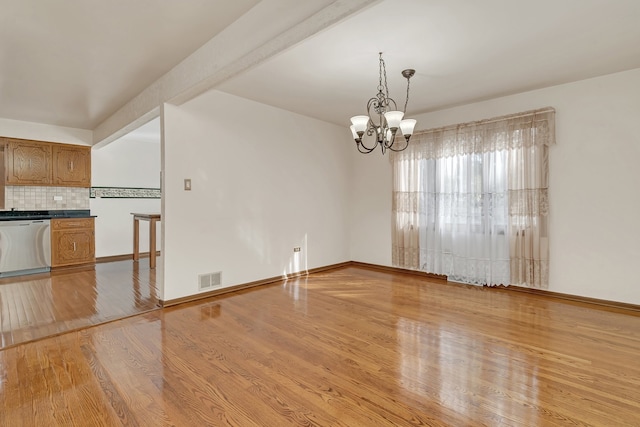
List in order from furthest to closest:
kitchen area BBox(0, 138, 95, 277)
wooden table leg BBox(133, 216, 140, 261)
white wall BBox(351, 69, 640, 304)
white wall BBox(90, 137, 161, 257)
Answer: white wall BBox(90, 137, 161, 257), wooden table leg BBox(133, 216, 140, 261), kitchen area BBox(0, 138, 95, 277), white wall BBox(351, 69, 640, 304)

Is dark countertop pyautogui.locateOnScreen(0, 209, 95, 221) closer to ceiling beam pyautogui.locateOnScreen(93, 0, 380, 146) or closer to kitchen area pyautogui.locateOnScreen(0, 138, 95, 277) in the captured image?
kitchen area pyautogui.locateOnScreen(0, 138, 95, 277)

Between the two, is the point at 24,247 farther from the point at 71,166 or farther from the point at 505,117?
the point at 505,117

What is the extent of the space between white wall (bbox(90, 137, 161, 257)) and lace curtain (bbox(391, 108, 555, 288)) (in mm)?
5003

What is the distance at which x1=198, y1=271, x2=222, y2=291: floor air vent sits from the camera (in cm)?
394

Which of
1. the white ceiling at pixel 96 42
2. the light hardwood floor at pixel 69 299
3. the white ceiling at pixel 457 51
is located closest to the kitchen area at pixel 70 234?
the light hardwood floor at pixel 69 299

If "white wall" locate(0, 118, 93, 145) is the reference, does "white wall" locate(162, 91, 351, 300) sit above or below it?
below

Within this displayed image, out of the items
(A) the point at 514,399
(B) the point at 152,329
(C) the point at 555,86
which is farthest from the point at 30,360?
(C) the point at 555,86

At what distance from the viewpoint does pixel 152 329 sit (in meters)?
2.94

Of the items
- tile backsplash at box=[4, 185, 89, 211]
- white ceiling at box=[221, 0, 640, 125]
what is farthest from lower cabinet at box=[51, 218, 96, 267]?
white ceiling at box=[221, 0, 640, 125]

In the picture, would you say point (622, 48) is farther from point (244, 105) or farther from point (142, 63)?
point (142, 63)

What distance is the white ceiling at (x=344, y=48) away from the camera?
235 cm

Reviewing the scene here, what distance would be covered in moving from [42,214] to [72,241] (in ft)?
2.36

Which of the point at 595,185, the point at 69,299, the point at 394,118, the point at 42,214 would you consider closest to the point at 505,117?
the point at 595,185

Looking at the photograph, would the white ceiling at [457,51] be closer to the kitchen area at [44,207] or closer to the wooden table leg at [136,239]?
the wooden table leg at [136,239]
